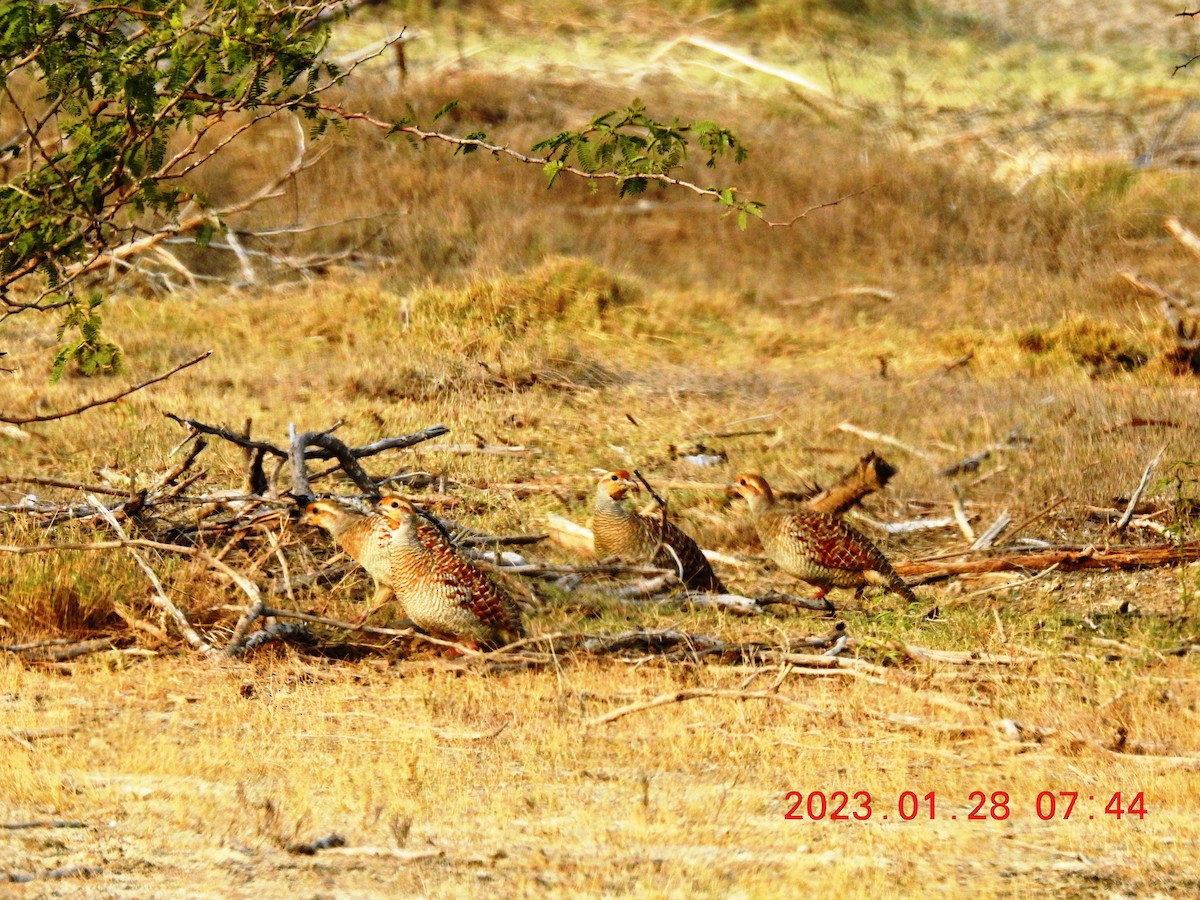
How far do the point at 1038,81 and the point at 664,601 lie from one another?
22488mm

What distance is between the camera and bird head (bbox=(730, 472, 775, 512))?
9.08 metres

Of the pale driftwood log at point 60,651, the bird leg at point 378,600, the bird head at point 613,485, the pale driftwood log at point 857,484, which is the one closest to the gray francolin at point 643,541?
the bird head at point 613,485

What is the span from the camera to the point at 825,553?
8.54 m

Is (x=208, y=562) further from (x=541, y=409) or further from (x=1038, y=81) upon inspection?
(x=1038, y=81)

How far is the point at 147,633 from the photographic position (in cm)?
779

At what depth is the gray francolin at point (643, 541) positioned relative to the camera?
29.0 feet

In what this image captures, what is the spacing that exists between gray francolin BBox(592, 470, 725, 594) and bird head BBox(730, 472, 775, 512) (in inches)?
15.9

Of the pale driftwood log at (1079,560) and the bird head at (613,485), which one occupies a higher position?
the bird head at (613,485)

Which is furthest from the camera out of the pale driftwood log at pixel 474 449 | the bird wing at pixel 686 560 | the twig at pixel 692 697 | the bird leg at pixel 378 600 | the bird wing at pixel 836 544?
the pale driftwood log at pixel 474 449

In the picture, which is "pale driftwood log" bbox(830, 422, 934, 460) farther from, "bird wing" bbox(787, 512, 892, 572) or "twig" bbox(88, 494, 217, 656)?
"twig" bbox(88, 494, 217, 656)
